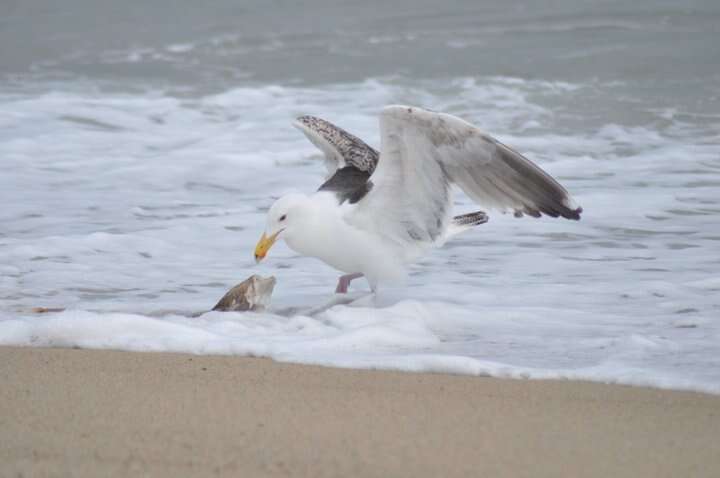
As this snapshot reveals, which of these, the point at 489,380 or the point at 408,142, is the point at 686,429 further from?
the point at 408,142

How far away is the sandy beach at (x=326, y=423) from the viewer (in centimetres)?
300

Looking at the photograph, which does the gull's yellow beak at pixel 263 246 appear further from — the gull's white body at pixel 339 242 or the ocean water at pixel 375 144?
the ocean water at pixel 375 144

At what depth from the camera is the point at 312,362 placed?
4176 millimetres

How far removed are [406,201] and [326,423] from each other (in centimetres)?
229

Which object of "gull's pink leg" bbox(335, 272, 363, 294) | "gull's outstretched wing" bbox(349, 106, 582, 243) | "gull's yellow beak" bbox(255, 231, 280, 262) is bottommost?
"gull's pink leg" bbox(335, 272, 363, 294)

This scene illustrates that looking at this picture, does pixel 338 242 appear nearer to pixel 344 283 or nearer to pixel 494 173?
pixel 344 283

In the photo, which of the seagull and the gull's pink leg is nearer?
the seagull

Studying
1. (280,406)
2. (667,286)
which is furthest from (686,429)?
(667,286)

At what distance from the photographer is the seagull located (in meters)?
5.25

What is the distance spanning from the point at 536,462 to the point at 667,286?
263 centimetres

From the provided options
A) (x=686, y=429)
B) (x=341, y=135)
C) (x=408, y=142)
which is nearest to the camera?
(x=686, y=429)

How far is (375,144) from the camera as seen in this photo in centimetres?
1020

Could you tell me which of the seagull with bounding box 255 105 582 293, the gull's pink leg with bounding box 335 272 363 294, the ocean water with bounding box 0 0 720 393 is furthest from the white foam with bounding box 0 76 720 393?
the seagull with bounding box 255 105 582 293

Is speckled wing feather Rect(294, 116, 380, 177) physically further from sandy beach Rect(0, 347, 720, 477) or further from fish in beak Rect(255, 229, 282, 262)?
sandy beach Rect(0, 347, 720, 477)
